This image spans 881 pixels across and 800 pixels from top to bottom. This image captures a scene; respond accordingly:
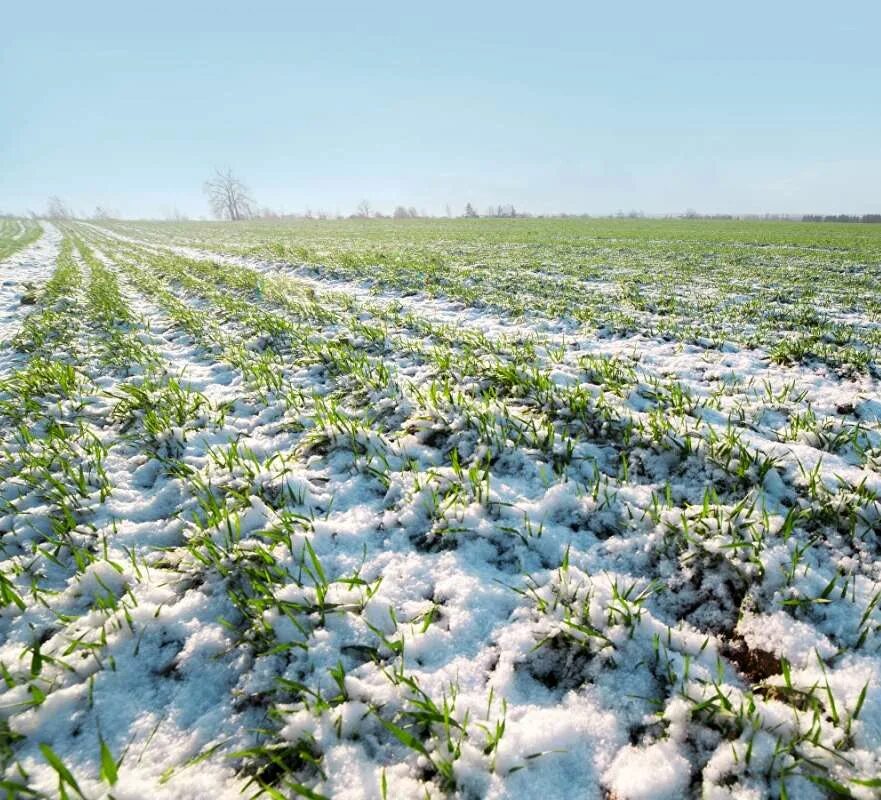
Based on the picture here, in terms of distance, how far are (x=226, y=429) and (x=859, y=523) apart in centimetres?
435

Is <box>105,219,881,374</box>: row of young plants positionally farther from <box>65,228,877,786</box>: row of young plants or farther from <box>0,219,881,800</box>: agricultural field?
<box>65,228,877,786</box>: row of young plants

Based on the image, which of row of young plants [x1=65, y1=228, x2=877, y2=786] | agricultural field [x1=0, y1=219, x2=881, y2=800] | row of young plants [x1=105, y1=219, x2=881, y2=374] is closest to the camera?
agricultural field [x1=0, y1=219, x2=881, y2=800]

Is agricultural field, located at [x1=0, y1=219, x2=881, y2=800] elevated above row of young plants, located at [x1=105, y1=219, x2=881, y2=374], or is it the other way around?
row of young plants, located at [x1=105, y1=219, x2=881, y2=374]

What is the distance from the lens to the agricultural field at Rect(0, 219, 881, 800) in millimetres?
1690

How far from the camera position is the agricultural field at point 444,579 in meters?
1.69

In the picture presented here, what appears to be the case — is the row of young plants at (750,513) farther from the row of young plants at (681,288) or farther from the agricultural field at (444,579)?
the row of young plants at (681,288)

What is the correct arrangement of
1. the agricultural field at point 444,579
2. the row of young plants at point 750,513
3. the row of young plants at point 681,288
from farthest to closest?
1. the row of young plants at point 681,288
2. the row of young plants at point 750,513
3. the agricultural field at point 444,579

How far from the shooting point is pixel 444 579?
8.03 ft

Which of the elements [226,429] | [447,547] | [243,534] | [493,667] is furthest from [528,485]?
[226,429]

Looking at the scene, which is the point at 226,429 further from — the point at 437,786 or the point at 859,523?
the point at 859,523

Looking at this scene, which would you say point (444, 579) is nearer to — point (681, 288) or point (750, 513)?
point (750, 513)

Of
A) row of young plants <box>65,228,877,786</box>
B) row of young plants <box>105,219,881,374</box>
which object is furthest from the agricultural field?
row of young plants <box>105,219,881,374</box>

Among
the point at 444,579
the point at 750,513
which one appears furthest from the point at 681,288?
the point at 444,579

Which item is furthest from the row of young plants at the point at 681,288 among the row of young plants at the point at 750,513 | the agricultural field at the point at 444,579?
the row of young plants at the point at 750,513
